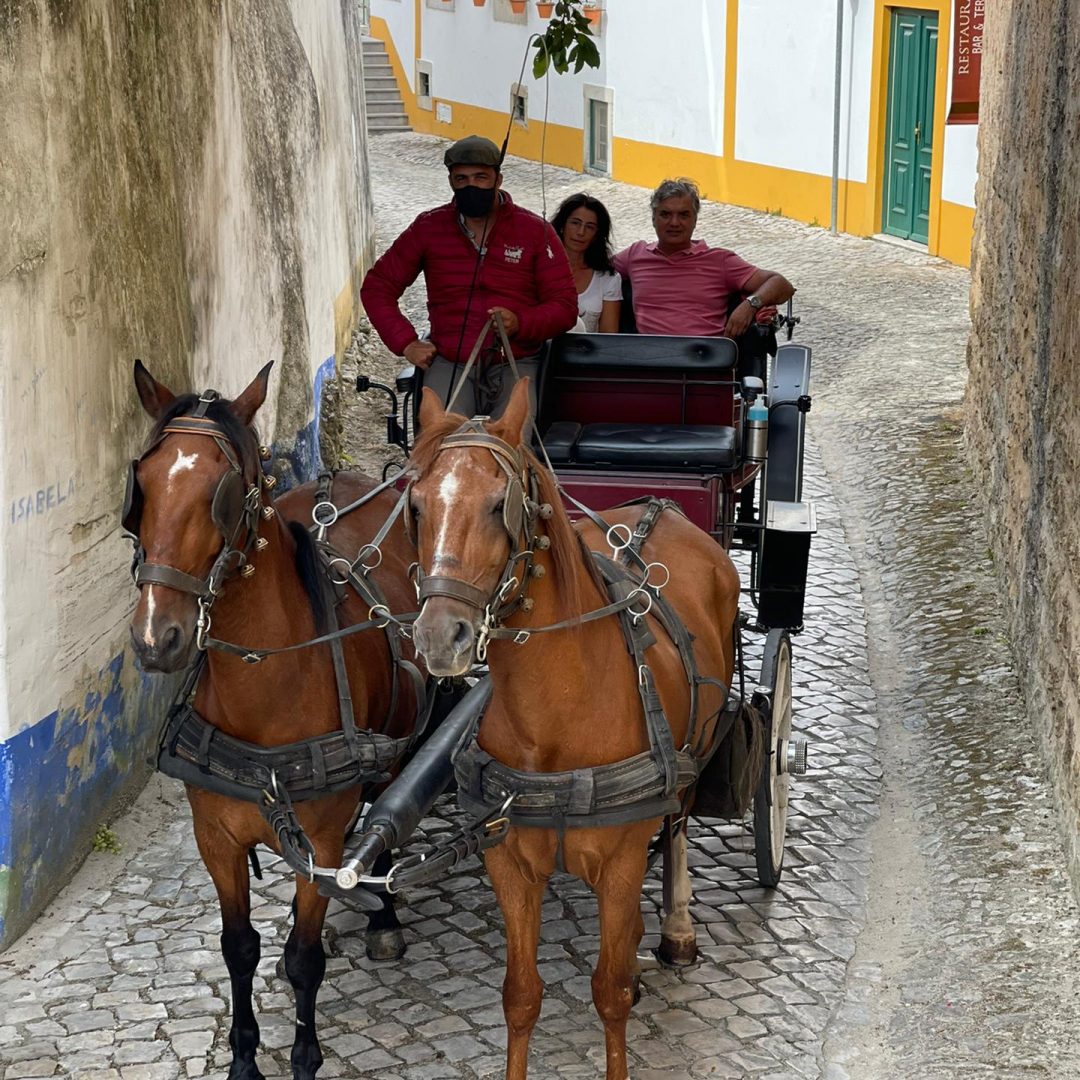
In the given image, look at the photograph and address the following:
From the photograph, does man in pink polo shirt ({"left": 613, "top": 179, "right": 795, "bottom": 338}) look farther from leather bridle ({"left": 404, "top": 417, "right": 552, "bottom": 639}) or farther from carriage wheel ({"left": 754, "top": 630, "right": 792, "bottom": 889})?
leather bridle ({"left": 404, "top": 417, "right": 552, "bottom": 639})

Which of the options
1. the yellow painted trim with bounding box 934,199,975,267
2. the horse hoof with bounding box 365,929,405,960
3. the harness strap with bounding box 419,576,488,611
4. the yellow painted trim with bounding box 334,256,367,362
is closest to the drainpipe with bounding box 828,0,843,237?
the yellow painted trim with bounding box 934,199,975,267

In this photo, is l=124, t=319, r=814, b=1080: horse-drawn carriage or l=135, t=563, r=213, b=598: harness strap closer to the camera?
l=124, t=319, r=814, b=1080: horse-drawn carriage

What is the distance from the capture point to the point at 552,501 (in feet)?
12.7

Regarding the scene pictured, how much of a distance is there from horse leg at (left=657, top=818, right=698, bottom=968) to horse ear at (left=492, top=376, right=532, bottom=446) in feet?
6.25

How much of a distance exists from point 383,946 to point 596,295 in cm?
356

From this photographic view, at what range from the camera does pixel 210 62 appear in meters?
8.12

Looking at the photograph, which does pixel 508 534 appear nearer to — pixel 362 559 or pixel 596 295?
pixel 362 559

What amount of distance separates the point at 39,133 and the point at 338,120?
883 cm

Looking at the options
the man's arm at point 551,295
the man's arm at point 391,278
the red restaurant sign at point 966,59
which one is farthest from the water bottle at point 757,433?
the red restaurant sign at point 966,59

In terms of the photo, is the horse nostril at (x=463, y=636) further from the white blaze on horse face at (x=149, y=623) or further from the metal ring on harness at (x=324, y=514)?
the metal ring on harness at (x=324, y=514)

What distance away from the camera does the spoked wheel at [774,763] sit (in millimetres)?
5625

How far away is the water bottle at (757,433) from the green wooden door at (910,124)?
1206 centimetres

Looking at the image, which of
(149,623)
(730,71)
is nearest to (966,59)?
(730,71)

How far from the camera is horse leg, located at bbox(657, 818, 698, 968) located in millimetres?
5250
